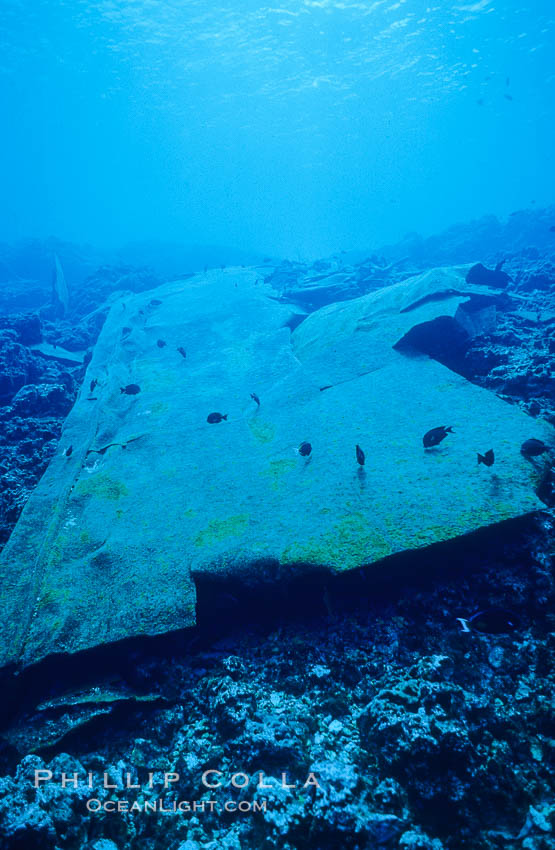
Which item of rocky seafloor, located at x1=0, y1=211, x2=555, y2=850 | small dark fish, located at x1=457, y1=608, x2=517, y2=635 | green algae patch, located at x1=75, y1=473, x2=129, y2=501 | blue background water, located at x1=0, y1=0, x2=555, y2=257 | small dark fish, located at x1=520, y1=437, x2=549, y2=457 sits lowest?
rocky seafloor, located at x1=0, y1=211, x2=555, y2=850

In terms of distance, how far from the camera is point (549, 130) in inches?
3477

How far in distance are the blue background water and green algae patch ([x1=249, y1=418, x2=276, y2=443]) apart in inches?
1346

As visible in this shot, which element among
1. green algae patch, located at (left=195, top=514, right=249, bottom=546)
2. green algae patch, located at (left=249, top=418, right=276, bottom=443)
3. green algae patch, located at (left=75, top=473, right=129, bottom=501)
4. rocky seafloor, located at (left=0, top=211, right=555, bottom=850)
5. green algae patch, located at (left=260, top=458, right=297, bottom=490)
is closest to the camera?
rocky seafloor, located at (left=0, top=211, right=555, bottom=850)

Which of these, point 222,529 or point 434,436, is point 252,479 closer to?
point 222,529

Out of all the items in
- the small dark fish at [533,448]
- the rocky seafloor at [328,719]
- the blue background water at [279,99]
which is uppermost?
the blue background water at [279,99]

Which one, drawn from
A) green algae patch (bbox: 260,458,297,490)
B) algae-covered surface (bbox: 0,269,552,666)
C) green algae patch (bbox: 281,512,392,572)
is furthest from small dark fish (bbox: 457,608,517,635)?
green algae patch (bbox: 260,458,297,490)

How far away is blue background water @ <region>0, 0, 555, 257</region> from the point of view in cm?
3700

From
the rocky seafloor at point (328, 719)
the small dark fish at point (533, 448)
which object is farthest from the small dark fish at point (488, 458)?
the rocky seafloor at point (328, 719)

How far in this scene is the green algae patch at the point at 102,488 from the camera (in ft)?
13.5

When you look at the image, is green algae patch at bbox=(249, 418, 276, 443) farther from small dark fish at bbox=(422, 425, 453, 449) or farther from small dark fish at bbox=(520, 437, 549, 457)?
small dark fish at bbox=(520, 437, 549, 457)

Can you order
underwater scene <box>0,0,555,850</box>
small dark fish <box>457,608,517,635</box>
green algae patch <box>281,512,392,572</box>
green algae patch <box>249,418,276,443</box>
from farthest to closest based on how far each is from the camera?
green algae patch <box>249,418,276,443</box> → green algae patch <box>281,512,392,572</box> → small dark fish <box>457,608,517,635</box> → underwater scene <box>0,0,555,850</box>

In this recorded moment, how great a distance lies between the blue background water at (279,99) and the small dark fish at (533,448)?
34.3m

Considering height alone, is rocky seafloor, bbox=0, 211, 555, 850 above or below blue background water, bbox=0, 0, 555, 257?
below

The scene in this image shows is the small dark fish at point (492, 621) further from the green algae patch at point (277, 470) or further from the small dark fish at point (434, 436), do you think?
the green algae patch at point (277, 470)
